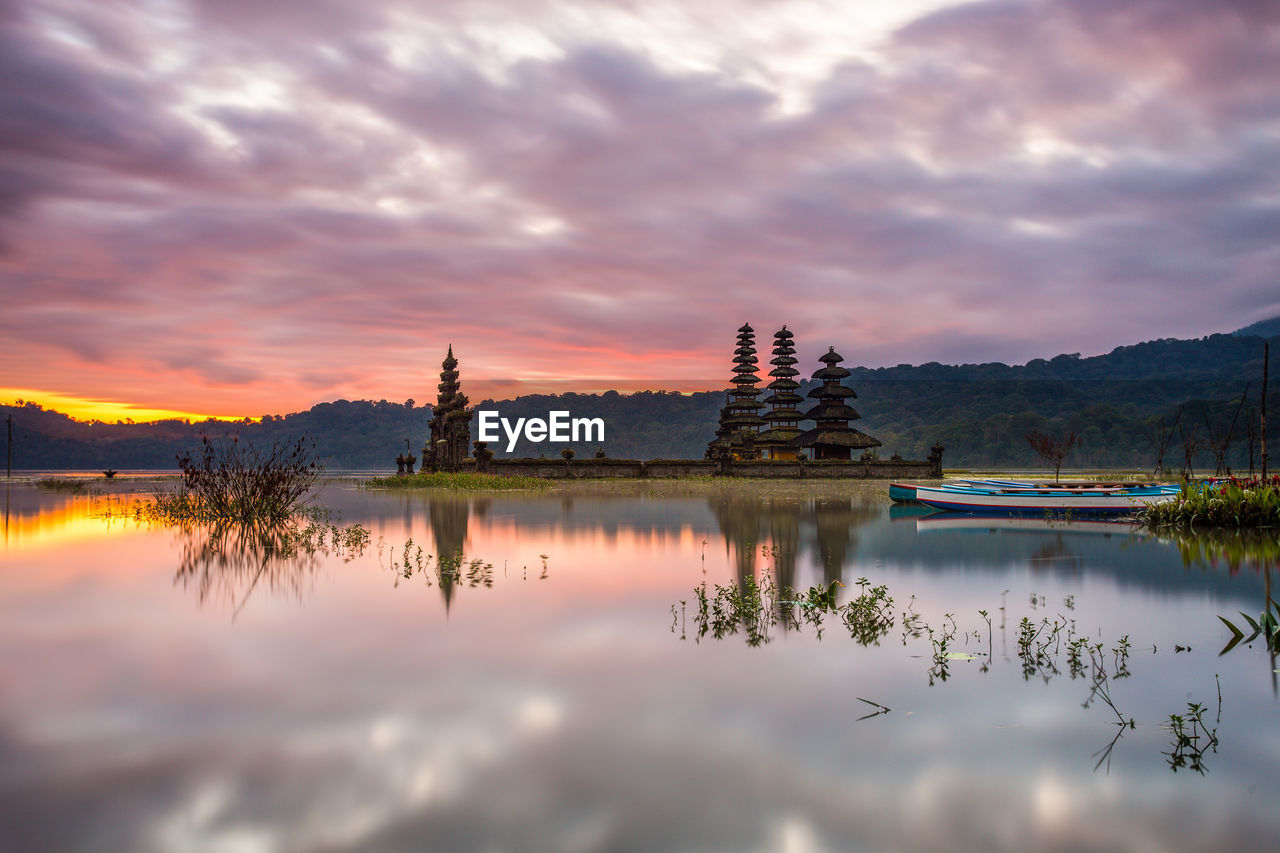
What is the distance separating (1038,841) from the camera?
15.1ft

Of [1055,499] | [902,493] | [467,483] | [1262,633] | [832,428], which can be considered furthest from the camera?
[832,428]

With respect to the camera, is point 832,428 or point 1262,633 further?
point 832,428

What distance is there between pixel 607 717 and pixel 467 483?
4510 centimetres

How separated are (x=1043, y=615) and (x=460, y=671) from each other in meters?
7.65

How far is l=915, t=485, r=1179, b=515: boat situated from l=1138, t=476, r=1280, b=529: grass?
6.68ft

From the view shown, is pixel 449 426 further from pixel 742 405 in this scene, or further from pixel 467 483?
pixel 742 405

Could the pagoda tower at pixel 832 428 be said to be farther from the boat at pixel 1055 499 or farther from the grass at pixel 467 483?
the boat at pixel 1055 499

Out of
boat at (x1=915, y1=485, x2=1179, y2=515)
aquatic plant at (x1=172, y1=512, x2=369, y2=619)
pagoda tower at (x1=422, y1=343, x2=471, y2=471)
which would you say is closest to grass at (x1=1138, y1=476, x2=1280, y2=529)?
boat at (x1=915, y1=485, x2=1179, y2=515)

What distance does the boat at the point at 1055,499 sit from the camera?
2766 centimetres

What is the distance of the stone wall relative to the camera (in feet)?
195

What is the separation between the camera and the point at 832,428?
72688mm

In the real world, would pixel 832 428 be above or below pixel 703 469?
above

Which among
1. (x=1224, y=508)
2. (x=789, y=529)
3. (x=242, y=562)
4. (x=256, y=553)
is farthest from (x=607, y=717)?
(x=1224, y=508)

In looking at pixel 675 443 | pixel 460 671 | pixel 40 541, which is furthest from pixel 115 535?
pixel 675 443
